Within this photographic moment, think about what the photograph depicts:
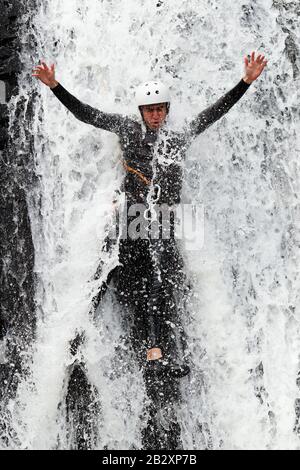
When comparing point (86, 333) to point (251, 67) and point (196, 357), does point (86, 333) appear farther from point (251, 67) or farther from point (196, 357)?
point (251, 67)

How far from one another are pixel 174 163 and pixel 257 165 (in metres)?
0.83

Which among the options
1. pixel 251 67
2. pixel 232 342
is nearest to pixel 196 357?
pixel 232 342

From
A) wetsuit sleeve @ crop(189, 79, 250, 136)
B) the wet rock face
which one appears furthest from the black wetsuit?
the wet rock face

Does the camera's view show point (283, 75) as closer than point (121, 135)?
No

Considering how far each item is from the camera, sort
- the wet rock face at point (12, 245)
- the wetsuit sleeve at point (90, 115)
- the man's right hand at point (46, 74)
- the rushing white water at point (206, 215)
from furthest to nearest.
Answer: the wet rock face at point (12, 245) < the rushing white water at point (206, 215) < the wetsuit sleeve at point (90, 115) < the man's right hand at point (46, 74)

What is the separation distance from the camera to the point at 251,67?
5.98 m

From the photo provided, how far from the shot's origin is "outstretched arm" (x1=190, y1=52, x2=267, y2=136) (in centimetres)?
598

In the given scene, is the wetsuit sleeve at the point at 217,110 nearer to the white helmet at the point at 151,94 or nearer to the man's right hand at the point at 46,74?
the white helmet at the point at 151,94

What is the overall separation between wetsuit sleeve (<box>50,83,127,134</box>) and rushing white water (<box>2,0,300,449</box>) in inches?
12.7

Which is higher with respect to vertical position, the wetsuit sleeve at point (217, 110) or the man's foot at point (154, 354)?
the wetsuit sleeve at point (217, 110)

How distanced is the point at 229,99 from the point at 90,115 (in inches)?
39.5

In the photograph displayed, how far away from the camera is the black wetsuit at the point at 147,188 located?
20.5 ft

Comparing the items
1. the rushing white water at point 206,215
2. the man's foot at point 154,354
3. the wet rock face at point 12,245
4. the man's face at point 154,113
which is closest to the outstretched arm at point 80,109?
the man's face at point 154,113

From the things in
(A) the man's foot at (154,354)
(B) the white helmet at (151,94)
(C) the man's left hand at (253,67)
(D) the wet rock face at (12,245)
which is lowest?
(A) the man's foot at (154,354)
